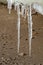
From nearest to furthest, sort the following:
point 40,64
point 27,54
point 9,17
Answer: point 40,64 < point 27,54 < point 9,17

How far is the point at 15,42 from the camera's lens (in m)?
2.67

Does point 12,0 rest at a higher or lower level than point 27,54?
higher

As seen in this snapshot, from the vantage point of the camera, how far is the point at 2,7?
15.6ft

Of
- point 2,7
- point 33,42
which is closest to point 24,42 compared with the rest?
point 33,42

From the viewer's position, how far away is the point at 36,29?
3.20 metres

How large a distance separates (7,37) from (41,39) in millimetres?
478

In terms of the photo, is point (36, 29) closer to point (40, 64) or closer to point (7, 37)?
point (7, 37)

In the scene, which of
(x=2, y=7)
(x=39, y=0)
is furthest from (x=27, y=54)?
(x=2, y=7)

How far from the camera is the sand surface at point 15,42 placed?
84.5 inches

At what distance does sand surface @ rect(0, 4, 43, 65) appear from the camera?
84.5 inches

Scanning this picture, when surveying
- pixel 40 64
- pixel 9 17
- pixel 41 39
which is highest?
pixel 9 17

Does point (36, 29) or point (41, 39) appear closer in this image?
point (41, 39)

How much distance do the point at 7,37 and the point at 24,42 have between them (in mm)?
333

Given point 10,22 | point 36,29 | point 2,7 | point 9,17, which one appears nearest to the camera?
point 36,29
